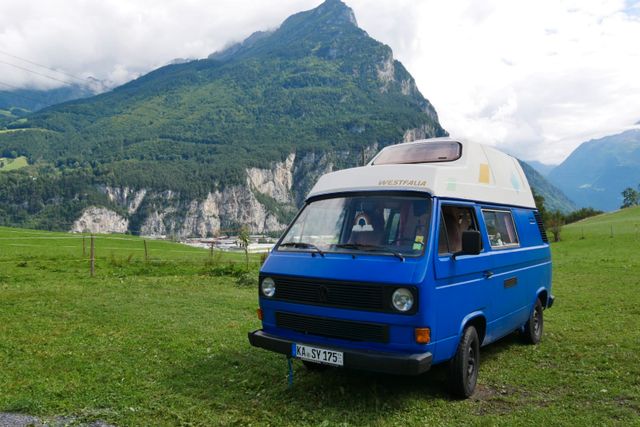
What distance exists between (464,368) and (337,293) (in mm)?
1907

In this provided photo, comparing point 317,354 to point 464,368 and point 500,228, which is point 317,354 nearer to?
point 464,368

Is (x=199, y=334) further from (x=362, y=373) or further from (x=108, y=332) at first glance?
(x=362, y=373)

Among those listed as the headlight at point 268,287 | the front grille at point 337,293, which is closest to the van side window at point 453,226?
the front grille at point 337,293

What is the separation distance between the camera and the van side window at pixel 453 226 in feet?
20.0

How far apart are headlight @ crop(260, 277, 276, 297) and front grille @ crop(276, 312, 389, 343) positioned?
0.29 meters

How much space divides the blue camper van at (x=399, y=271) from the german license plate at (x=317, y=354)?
0.04 feet

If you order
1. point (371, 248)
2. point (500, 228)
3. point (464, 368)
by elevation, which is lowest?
point (464, 368)

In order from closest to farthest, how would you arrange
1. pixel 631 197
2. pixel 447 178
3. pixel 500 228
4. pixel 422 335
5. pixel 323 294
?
pixel 422 335 < pixel 323 294 < pixel 447 178 < pixel 500 228 < pixel 631 197

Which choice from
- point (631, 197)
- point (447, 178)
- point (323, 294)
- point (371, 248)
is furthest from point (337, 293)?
point (631, 197)

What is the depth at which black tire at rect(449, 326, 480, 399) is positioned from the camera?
5.97 meters

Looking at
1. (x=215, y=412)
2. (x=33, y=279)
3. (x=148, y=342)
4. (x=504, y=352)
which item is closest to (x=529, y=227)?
(x=504, y=352)

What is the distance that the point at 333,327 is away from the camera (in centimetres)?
570

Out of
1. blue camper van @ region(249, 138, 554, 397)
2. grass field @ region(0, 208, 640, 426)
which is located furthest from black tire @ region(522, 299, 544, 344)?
blue camper van @ region(249, 138, 554, 397)

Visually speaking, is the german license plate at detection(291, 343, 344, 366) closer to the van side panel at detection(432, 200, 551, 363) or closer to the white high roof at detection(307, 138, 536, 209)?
the van side panel at detection(432, 200, 551, 363)
